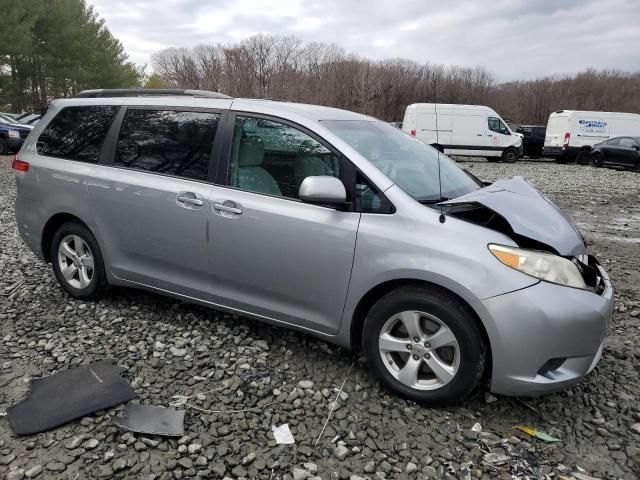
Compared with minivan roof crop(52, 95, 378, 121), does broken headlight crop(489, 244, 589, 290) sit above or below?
below

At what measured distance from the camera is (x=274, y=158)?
128 inches

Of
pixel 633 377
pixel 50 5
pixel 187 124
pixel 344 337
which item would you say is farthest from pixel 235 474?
pixel 50 5

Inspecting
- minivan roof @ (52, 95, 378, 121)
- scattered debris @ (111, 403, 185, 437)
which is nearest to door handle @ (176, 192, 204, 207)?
minivan roof @ (52, 95, 378, 121)

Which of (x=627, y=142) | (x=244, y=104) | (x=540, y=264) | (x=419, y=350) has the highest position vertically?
(x=244, y=104)

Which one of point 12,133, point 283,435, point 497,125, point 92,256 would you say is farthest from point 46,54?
point 283,435

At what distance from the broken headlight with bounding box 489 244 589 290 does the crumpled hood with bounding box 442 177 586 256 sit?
0.11m

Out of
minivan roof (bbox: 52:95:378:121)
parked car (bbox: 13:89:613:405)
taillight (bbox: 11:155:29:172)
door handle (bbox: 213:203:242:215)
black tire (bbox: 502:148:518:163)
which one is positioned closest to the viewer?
parked car (bbox: 13:89:613:405)

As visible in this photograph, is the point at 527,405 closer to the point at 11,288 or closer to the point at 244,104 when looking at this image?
the point at 244,104

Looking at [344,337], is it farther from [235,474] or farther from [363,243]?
[235,474]

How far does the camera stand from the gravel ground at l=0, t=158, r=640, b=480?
2344mm

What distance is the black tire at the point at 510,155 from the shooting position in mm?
22938

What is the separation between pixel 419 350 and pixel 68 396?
6.78 feet

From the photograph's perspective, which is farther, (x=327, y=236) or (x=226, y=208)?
(x=226, y=208)

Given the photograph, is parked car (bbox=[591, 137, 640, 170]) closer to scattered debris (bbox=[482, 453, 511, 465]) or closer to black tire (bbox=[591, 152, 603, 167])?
black tire (bbox=[591, 152, 603, 167])
